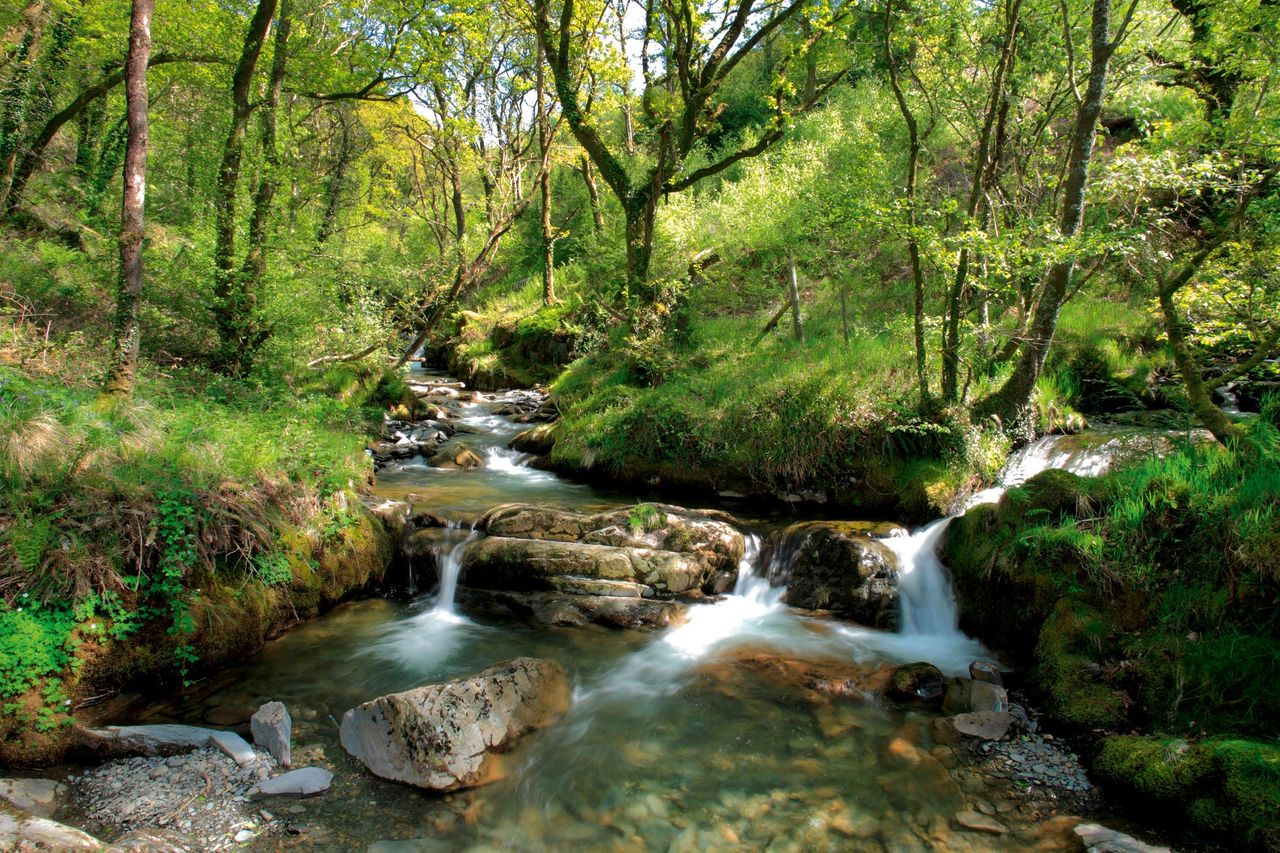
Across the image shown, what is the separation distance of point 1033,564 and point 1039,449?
3.86 meters

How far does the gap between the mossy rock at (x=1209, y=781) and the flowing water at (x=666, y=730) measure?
0.79 m

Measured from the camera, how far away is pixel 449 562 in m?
7.77

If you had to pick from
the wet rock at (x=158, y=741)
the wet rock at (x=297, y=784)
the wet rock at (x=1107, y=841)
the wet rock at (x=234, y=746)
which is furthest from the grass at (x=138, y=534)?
the wet rock at (x=1107, y=841)

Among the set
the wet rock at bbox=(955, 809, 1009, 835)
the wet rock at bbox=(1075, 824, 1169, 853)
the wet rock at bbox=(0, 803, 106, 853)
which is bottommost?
the wet rock at bbox=(955, 809, 1009, 835)

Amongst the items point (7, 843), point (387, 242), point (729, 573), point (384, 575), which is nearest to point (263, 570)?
point (384, 575)

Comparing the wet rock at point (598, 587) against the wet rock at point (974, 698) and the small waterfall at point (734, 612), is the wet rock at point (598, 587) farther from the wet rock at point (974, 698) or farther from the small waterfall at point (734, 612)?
the wet rock at point (974, 698)

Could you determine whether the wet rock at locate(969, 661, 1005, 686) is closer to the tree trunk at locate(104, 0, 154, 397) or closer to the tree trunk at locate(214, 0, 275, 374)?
the tree trunk at locate(104, 0, 154, 397)

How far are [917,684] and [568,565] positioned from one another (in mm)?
3850

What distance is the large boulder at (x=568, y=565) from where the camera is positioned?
7.34 meters

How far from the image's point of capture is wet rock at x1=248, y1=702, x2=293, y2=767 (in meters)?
4.39

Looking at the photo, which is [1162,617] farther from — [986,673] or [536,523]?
[536,523]

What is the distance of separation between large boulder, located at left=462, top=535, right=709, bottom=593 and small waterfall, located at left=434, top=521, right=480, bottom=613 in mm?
167

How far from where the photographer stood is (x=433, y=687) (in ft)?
15.5

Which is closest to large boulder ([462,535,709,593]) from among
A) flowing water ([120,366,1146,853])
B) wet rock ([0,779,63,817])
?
flowing water ([120,366,1146,853])
